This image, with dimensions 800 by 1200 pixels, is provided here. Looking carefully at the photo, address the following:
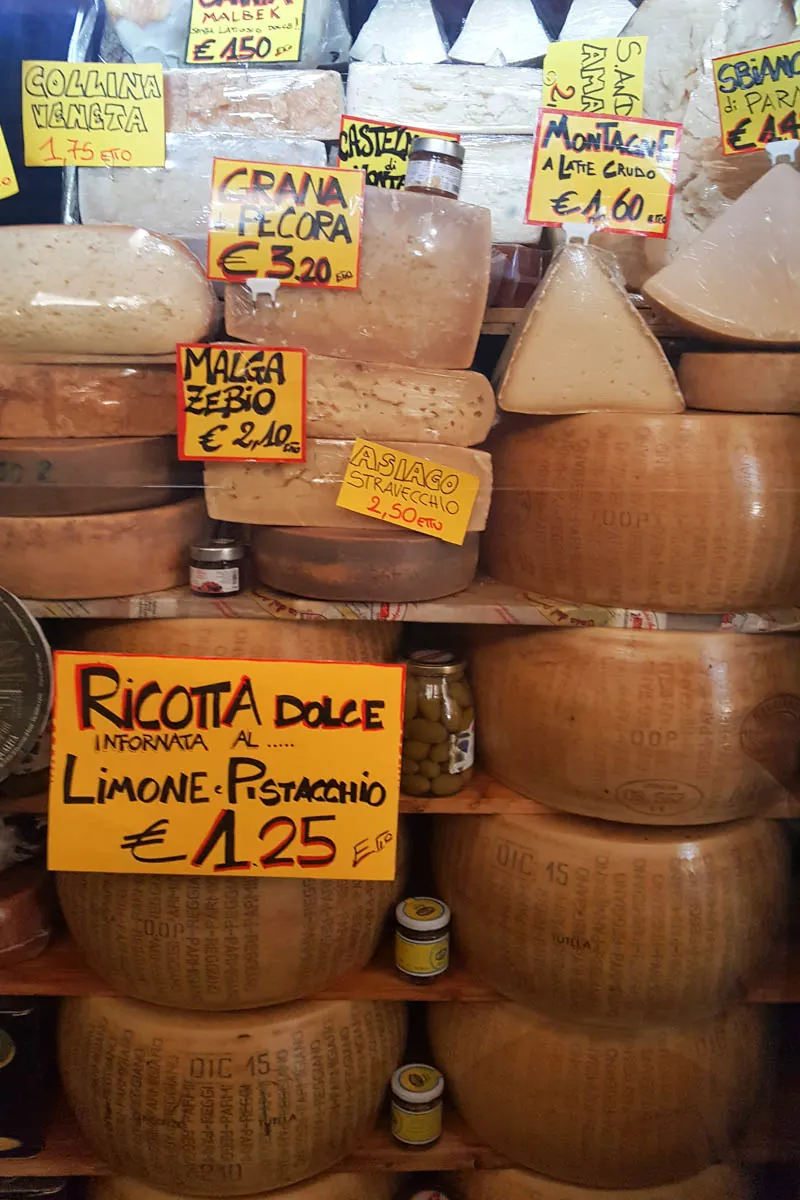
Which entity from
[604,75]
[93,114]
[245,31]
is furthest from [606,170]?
[93,114]

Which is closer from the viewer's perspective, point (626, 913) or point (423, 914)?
point (626, 913)

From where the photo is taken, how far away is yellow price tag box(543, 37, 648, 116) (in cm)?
108

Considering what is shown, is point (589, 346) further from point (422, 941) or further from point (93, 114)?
point (422, 941)

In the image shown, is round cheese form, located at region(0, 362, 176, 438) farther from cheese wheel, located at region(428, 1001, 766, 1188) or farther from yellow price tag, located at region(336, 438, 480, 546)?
cheese wheel, located at region(428, 1001, 766, 1188)


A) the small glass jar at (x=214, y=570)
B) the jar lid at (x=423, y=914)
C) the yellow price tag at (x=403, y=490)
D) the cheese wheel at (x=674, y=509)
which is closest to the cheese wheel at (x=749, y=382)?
the cheese wheel at (x=674, y=509)

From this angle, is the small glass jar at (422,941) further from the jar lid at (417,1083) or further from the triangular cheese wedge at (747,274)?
the triangular cheese wedge at (747,274)

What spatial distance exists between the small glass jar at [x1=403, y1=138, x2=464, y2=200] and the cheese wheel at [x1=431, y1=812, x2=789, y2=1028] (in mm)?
814

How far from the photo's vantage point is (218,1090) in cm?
103

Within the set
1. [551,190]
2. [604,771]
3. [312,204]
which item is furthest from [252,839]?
[551,190]

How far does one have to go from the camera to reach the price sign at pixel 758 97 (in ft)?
3.39

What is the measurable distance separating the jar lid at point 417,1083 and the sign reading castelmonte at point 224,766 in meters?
0.36

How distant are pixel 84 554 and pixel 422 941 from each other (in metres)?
0.68

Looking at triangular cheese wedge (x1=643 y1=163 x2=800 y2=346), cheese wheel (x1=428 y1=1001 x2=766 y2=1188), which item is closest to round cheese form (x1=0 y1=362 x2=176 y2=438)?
triangular cheese wedge (x1=643 y1=163 x2=800 y2=346)

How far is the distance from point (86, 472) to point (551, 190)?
0.69 metres
